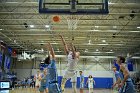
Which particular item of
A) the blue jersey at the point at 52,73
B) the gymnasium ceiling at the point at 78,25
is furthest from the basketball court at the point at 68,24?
the blue jersey at the point at 52,73

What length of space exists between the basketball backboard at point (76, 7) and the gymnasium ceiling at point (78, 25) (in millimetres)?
6367

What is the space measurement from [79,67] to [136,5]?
27.8 m

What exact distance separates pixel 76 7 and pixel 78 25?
42.4 feet

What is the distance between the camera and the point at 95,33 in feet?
84.1

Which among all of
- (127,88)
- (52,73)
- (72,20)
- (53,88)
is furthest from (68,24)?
(53,88)

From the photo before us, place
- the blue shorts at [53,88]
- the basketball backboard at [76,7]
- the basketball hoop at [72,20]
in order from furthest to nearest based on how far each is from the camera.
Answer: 1. the basketball hoop at [72,20]
2. the basketball backboard at [76,7]
3. the blue shorts at [53,88]

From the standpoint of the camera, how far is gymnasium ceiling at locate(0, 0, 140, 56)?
693 inches

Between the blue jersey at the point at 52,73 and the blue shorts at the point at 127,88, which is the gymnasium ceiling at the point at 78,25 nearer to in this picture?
the blue shorts at the point at 127,88

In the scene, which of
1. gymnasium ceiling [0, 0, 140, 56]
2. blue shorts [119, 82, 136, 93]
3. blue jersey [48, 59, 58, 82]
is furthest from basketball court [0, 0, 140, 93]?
blue shorts [119, 82, 136, 93]

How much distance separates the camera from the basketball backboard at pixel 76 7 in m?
9.37

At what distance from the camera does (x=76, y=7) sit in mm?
9445

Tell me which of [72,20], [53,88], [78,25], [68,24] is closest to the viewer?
[53,88]

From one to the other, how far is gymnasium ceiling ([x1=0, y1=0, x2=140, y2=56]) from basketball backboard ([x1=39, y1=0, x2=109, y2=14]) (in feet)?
20.9

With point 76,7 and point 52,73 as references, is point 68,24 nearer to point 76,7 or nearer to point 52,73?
point 76,7
